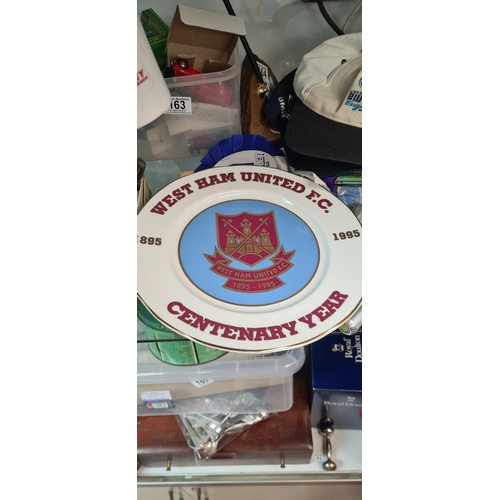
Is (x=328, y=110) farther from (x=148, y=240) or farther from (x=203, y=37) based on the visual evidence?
(x=148, y=240)

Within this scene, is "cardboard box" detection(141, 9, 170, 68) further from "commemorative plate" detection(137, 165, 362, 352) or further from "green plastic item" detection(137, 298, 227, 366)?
"green plastic item" detection(137, 298, 227, 366)

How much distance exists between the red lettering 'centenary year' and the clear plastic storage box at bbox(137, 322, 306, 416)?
6.8 inches

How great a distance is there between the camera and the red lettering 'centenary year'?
492 millimetres

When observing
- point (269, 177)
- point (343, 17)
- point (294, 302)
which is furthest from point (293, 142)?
point (343, 17)

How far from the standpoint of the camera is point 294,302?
53 cm

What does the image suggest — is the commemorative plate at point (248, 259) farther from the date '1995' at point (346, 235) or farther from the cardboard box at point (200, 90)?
the cardboard box at point (200, 90)

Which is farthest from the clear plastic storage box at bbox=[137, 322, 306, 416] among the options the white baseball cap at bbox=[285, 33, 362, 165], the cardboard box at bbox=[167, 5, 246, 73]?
the cardboard box at bbox=[167, 5, 246, 73]

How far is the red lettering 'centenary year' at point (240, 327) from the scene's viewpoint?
492 mm

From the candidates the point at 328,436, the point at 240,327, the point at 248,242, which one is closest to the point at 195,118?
the point at 248,242

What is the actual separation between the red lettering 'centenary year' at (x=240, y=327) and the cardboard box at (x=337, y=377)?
11.8 inches

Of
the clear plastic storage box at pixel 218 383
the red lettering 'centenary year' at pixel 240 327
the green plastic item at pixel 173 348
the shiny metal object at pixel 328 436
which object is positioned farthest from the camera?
the shiny metal object at pixel 328 436

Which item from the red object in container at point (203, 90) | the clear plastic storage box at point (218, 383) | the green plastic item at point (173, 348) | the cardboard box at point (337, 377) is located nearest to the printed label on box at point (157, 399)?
the clear plastic storage box at point (218, 383)
